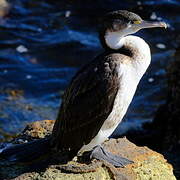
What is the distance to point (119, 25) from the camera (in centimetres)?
512

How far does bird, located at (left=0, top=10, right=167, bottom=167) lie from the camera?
16.6ft

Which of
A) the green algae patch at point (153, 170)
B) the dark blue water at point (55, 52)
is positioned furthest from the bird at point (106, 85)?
the dark blue water at point (55, 52)

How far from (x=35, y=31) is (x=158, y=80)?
3.12 m

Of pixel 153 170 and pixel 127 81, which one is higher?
pixel 127 81

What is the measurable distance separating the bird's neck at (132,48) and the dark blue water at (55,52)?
12.5ft

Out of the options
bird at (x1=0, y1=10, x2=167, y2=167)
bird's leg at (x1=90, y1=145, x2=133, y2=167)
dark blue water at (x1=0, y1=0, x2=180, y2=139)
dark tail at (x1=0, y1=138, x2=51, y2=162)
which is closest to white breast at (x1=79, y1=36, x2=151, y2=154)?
bird at (x1=0, y1=10, x2=167, y2=167)

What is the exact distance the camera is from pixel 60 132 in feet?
17.5

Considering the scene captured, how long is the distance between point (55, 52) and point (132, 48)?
6.70m

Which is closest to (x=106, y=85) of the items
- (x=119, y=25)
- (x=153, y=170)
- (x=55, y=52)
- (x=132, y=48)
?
(x=132, y=48)

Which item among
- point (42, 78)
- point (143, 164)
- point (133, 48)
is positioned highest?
point (133, 48)

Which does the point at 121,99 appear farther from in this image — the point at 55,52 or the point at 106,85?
the point at 55,52

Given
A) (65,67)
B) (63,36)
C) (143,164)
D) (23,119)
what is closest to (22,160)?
(143,164)

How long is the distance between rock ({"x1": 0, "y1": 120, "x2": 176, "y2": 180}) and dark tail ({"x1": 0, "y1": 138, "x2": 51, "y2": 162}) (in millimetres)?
60

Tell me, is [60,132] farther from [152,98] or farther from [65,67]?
[65,67]
